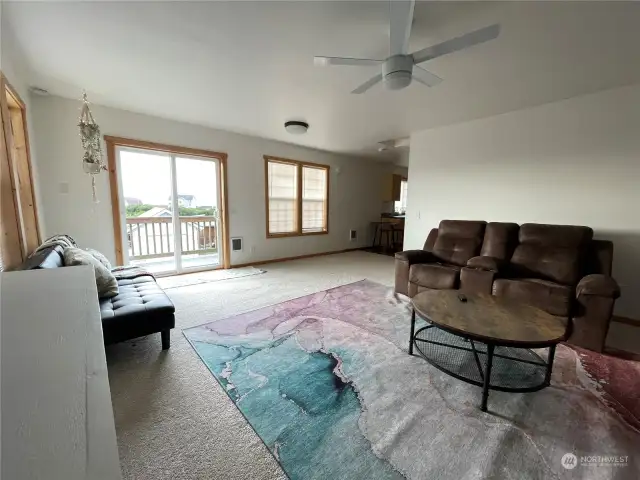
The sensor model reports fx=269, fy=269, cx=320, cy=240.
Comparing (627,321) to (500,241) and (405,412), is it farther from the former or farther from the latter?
(405,412)

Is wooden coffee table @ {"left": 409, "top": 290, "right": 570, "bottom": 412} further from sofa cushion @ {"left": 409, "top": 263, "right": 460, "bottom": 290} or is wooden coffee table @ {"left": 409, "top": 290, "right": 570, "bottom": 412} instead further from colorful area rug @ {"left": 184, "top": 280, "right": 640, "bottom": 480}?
sofa cushion @ {"left": 409, "top": 263, "right": 460, "bottom": 290}

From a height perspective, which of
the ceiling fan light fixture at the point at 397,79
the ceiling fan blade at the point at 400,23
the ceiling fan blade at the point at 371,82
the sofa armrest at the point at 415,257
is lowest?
the sofa armrest at the point at 415,257

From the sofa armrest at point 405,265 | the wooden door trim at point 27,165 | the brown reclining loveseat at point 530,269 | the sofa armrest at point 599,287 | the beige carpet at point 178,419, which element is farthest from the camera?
the sofa armrest at point 405,265

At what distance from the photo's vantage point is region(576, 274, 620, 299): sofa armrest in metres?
2.01

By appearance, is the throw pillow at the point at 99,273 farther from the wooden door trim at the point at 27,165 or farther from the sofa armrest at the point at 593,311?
the sofa armrest at the point at 593,311

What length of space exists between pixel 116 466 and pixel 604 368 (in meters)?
2.86

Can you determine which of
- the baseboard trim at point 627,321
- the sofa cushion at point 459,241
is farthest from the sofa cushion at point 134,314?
the baseboard trim at point 627,321

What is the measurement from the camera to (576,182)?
3021 mm

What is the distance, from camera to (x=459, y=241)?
3400 mm

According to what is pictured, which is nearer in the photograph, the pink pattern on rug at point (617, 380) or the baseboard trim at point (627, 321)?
the pink pattern on rug at point (617, 380)

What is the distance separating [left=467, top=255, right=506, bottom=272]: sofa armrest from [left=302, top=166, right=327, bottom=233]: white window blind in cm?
368

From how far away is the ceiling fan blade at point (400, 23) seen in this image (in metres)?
1.50

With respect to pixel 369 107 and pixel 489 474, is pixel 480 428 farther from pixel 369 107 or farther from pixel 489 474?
pixel 369 107

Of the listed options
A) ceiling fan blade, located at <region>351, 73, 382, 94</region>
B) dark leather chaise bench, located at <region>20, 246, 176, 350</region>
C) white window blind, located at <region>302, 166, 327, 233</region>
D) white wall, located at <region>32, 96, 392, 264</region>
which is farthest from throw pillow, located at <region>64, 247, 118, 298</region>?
white window blind, located at <region>302, 166, 327, 233</region>
